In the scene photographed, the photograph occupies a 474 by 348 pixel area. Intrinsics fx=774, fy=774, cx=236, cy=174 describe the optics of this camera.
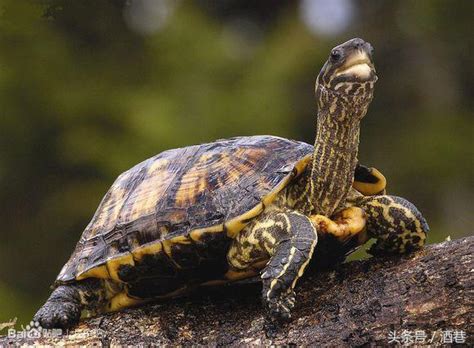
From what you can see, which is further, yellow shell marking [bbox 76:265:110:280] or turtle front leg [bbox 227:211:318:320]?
yellow shell marking [bbox 76:265:110:280]

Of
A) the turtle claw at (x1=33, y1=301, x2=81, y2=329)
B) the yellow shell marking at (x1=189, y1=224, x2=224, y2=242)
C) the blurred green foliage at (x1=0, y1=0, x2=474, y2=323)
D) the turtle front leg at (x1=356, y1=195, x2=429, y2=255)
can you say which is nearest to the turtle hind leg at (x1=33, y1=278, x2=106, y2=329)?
the turtle claw at (x1=33, y1=301, x2=81, y2=329)

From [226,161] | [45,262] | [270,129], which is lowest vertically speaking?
[45,262]

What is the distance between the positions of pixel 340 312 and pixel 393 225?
0.54m

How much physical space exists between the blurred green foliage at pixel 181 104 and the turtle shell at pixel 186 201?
415cm

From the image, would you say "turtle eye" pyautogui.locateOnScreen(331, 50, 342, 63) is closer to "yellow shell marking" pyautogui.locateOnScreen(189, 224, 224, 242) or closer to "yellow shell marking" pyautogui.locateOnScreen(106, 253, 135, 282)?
"yellow shell marking" pyautogui.locateOnScreen(189, 224, 224, 242)

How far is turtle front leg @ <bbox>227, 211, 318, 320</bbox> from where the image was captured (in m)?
3.21

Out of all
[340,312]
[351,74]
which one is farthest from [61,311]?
[351,74]

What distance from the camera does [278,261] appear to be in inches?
128

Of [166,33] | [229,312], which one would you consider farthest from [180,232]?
[166,33]

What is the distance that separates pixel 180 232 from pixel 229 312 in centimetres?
43

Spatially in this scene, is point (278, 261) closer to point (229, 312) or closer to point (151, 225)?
point (229, 312)

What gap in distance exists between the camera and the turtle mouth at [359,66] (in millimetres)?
3350

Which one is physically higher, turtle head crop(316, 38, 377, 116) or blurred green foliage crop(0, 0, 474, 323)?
turtle head crop(316, 38, 377, 116)

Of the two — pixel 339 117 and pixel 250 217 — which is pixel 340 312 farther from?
pixel 339 117
